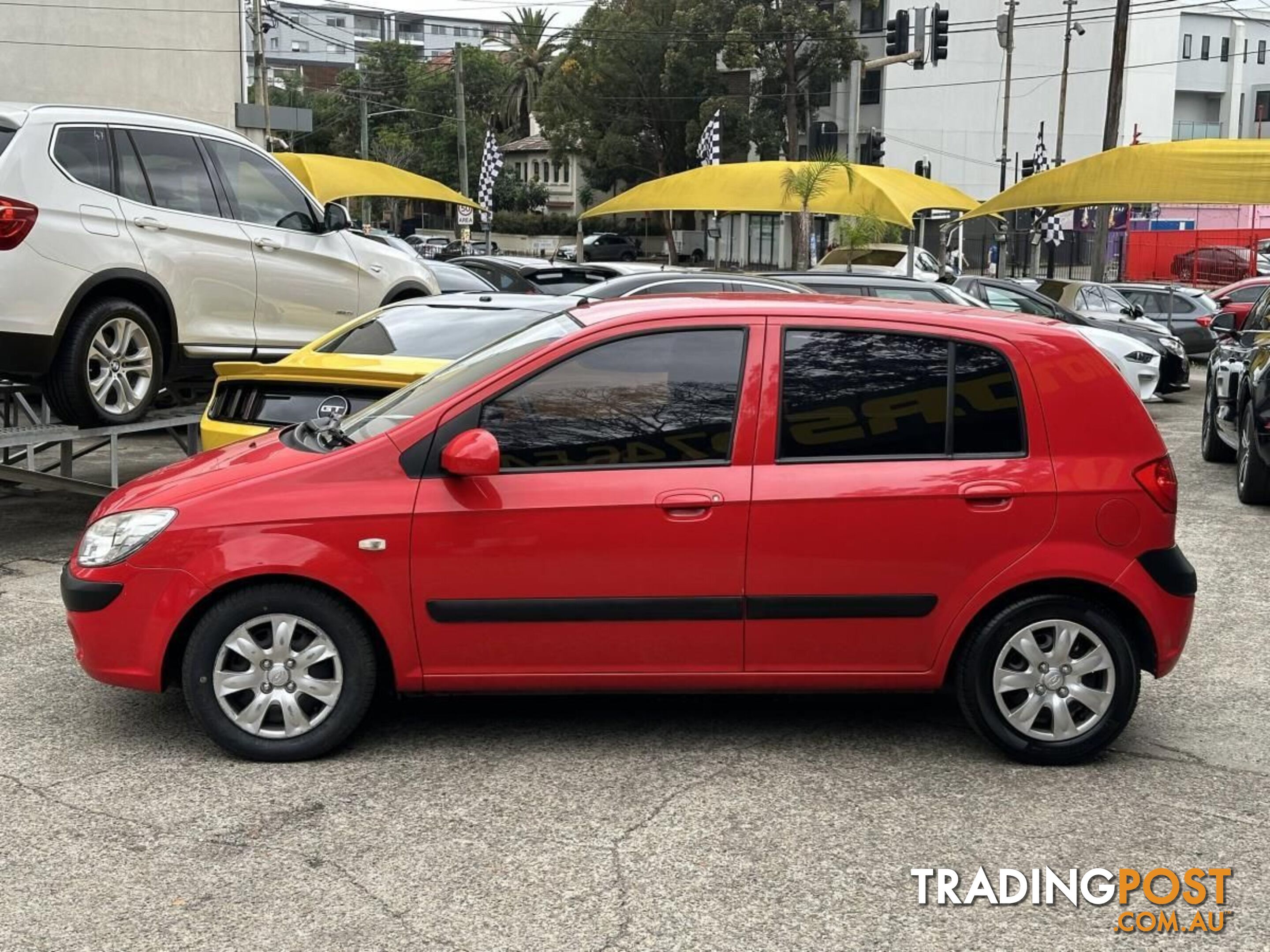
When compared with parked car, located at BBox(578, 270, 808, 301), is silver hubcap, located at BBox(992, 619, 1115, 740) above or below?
below

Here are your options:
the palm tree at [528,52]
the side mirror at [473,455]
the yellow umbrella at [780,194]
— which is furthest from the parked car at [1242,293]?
the palm tree at [528,52]

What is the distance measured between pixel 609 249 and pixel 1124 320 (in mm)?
42696

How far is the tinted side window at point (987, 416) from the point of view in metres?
4.89

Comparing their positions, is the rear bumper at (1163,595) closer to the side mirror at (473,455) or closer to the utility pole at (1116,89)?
the side mirror at (473,455)

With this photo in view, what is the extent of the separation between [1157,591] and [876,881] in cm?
156

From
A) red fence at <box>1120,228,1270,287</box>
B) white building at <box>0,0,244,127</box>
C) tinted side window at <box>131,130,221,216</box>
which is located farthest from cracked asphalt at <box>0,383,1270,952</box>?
red fence at <box>1120,228,1270,287</box>

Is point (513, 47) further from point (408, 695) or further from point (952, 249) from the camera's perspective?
point (408, 695)

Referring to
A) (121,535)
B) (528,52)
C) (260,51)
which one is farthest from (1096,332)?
(528,52)

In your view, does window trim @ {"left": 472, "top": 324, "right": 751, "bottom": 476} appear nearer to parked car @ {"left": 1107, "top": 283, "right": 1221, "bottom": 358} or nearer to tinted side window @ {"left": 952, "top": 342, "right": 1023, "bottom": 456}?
tinted side window @ {"left": 952, "top": 342, "right": 1023, "bottom": 456}

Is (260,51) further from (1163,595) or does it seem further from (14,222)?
(1163,595)

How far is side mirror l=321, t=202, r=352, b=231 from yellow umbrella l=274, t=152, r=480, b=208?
366 inches

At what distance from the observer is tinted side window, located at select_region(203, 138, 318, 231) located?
899 centimetres

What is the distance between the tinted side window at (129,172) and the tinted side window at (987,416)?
5337mm

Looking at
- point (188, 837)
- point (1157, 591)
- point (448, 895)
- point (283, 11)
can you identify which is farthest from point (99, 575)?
point (283, 11)
